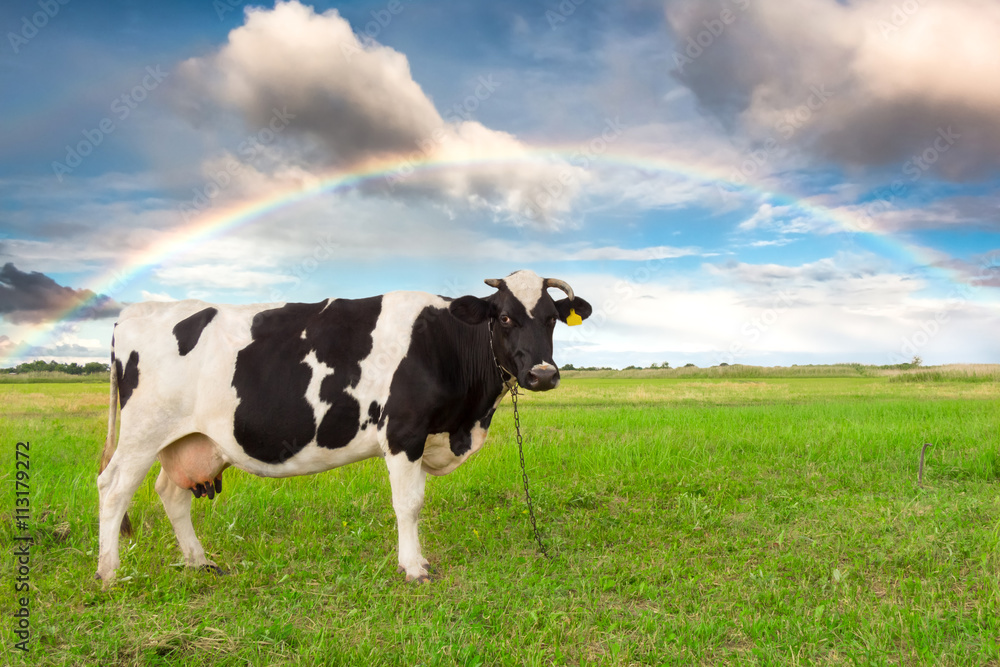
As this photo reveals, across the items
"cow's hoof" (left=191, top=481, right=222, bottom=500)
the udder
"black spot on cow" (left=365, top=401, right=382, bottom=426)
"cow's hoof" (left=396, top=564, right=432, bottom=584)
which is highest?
"black spot on cow" (left=365, top=401, right=382, bottom=426)

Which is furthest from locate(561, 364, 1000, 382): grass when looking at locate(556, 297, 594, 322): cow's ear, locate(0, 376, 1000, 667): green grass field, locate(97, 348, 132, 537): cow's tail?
locate(97, 348, 132, 537): cow's tail

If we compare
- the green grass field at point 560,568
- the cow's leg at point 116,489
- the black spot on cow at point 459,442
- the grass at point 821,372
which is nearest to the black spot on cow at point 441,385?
→ the black spot on cow at point 459,442

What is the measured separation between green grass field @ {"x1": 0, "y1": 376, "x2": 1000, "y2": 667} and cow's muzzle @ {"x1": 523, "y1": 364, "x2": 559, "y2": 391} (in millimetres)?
1849

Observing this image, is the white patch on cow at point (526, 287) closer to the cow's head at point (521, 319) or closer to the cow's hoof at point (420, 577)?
the cow's head at point (521, 319)

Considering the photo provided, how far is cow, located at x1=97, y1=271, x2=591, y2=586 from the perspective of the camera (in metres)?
6.36

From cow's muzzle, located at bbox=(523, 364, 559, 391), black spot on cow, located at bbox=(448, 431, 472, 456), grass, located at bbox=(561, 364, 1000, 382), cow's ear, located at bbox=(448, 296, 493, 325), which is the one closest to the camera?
cow's muzzle, located at bbox=(523, 364, 559, 391)

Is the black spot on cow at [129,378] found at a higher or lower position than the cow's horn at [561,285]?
lower

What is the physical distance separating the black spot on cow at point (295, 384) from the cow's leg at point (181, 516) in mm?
1170

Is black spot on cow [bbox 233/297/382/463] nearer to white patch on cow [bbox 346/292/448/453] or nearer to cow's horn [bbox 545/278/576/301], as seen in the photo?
white patch on cow [bbox 346/292/448/453]

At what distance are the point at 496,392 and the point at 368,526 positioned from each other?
2385 mm

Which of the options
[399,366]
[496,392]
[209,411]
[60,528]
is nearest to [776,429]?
[496,392]

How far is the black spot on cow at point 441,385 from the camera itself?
6312 millimetres

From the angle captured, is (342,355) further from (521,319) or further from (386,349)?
(521,319)

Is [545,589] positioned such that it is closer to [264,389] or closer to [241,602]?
[241,602]
